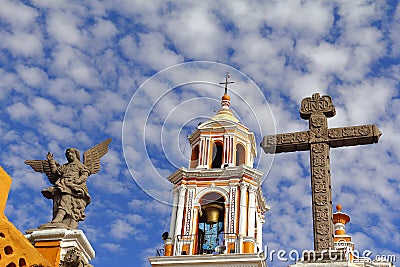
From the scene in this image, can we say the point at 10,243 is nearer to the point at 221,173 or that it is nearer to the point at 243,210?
the point at 243,210

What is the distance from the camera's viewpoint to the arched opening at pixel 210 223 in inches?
756

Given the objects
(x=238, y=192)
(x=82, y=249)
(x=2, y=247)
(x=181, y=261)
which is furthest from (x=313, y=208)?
(x=238, y=192)

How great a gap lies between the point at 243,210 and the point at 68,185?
13.3 metres

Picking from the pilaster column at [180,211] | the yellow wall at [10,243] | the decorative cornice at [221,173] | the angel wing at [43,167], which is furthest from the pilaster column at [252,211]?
the yellow wall at [10,243]

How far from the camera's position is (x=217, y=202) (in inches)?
814

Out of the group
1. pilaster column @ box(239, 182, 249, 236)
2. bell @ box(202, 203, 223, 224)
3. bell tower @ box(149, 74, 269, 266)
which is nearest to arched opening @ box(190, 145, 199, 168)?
bell tower @ box(149, 74, 269, 266)

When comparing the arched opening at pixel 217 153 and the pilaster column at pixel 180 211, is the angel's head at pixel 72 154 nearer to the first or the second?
the pilaster column at pixel 180 211

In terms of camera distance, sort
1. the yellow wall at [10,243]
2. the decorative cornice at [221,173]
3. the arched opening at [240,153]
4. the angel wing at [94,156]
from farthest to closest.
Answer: the arched opening at [240,153]
the decorative cornice at [221,173]
the angel wing at [94,156]
the yellow wall at [10,243]

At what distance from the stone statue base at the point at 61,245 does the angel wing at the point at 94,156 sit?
44.3 inches

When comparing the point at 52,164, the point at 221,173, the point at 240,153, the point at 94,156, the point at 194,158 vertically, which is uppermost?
the point at 240,153

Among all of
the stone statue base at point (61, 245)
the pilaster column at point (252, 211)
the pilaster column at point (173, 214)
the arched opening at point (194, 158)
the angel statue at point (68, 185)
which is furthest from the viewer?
the arched opening at point (194, 158)

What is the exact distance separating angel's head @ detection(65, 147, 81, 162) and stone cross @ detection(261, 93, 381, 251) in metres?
2.44

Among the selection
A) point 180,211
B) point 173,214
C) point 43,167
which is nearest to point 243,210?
point 180,211

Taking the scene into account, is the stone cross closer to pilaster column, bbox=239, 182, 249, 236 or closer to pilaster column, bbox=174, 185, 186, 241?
pilaster column, bbox=239, 182, 249, 236
